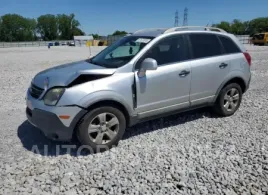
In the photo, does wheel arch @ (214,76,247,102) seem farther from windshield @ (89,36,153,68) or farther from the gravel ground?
windshield @ (89,36,153,68)

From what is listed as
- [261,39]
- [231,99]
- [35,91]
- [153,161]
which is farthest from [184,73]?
[261,39]

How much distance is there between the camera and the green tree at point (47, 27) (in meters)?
112

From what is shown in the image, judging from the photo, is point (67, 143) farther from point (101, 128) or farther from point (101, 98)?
point (101, 98)

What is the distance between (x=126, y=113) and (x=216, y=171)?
4.99 feet

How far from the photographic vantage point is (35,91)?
3775 mm

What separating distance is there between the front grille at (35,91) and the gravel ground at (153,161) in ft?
2.62

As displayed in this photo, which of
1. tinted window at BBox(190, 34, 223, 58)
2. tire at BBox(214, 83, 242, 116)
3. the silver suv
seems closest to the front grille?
the silver suv

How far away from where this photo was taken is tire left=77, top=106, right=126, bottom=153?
3.56m

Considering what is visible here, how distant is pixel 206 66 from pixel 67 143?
2.71m

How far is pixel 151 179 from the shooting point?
3.06m

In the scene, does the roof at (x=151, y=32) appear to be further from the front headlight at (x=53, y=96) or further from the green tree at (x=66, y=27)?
the green tree at (x=66, y=27)

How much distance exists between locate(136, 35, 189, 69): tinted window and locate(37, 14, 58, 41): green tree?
379 ft

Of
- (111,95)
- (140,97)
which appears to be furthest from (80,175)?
(140,97)

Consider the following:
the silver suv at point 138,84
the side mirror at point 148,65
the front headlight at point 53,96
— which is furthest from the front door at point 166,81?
the front headlight at point 53,96
